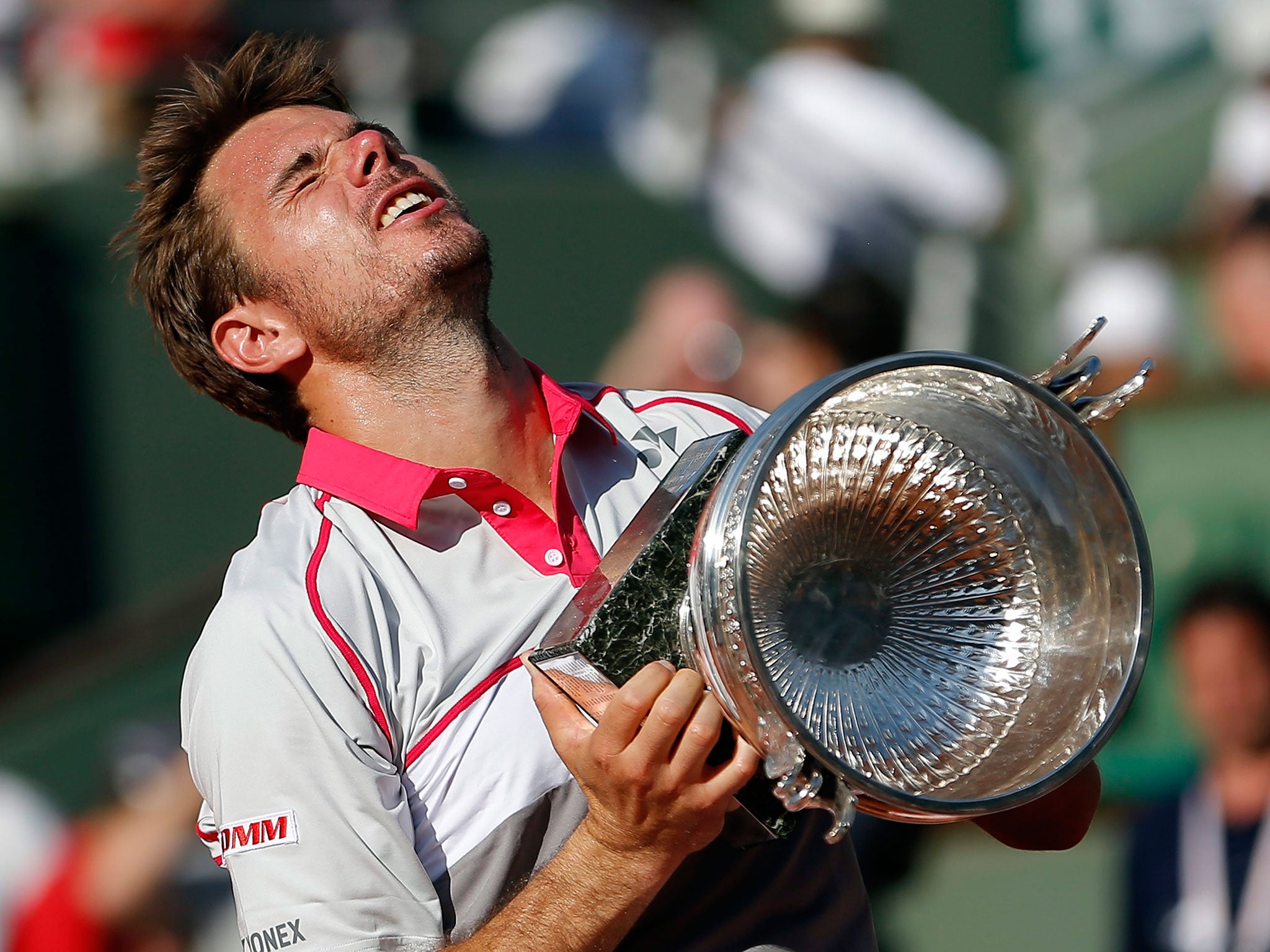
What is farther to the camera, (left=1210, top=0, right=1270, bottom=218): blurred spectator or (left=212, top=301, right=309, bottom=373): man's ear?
(left=1210, top=0, right=1270, bottom=218): blurred spectator

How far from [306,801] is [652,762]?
16.6 inches

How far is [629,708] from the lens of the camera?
1529mm

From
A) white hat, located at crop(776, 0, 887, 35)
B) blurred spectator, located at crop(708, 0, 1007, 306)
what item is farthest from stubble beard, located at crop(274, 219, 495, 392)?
white hat, located at crop(776, 0, 887, 35)

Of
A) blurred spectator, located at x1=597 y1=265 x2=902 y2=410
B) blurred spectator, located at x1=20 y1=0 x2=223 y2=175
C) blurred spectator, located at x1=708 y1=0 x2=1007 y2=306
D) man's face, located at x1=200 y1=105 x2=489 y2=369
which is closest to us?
man's face, located at x1=200 y1=105 x2=489 y2=369

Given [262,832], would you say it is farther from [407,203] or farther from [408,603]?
[407,203]

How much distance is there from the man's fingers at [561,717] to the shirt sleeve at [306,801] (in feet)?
0.77

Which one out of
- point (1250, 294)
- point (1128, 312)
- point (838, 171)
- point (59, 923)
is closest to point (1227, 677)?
point (1250, 294)

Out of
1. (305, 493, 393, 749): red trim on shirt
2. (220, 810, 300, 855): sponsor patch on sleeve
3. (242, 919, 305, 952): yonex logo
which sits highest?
(305, 493, 393, 749): red trim on shirt

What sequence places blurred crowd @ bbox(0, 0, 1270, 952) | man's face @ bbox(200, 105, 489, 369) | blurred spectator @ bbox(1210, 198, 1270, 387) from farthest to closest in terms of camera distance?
blurred spectator @ bbox(1210, 198, 1270, 387), blurred crowd @ bbox(0, 0, 1270, 952), man's face @ bbox(200, 105, 489, 369)

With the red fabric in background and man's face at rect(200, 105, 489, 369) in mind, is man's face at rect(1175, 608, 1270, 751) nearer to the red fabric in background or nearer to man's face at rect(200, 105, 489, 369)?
man's face at rect(200, 105, 489, 369)

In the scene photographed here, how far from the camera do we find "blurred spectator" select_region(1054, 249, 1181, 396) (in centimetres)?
543

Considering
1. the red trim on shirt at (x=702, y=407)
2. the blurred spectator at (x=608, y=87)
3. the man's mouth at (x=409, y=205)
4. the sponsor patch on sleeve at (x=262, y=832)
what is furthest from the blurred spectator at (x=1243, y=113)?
the sponsor patch on sleeve at (x=262, y=832)

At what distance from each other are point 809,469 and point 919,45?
688 cm

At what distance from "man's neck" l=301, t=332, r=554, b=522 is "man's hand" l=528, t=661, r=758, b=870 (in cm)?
45
